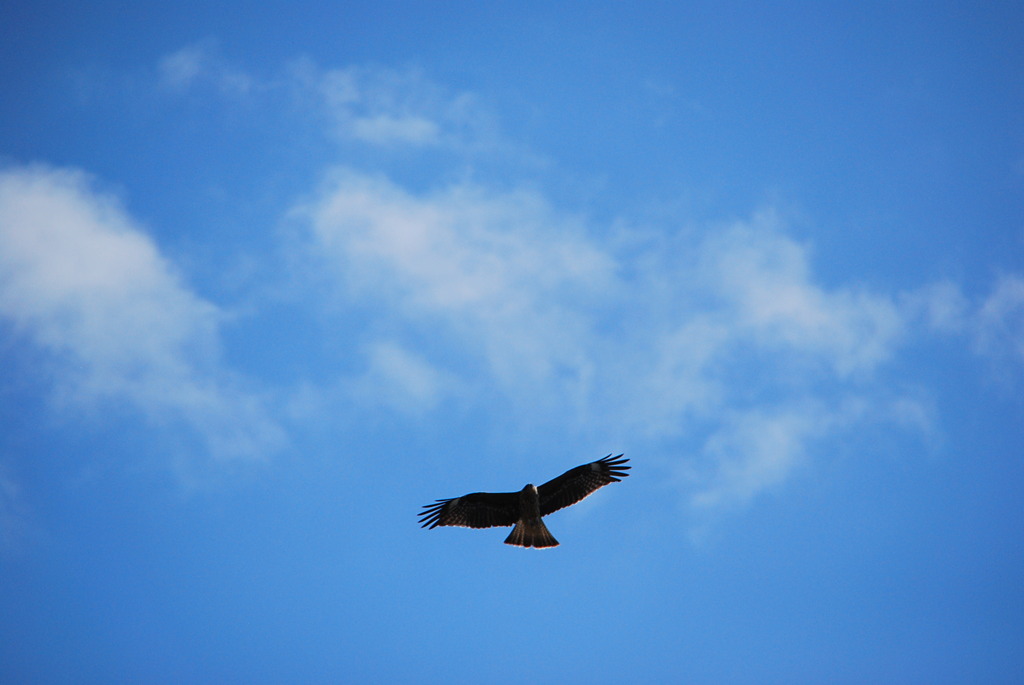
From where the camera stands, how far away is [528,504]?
1476cm

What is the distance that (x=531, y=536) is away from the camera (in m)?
14.8

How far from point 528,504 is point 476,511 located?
1.37m

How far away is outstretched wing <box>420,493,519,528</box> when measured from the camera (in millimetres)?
15352

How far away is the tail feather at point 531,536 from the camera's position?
14.7 m

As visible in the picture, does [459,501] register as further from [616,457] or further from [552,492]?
[616,457]

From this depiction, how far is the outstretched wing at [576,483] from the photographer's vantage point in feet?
49.1

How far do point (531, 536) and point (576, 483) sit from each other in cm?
136

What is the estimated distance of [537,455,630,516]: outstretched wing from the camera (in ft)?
49.1

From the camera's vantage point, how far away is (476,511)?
1559 cm

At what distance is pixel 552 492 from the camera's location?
599 inches

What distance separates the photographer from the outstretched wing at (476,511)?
50.4 ft

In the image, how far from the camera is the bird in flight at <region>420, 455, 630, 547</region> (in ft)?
48.5

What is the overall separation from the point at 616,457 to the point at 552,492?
1.49m

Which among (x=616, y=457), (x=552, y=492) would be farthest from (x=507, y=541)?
(x=616, y=457)
